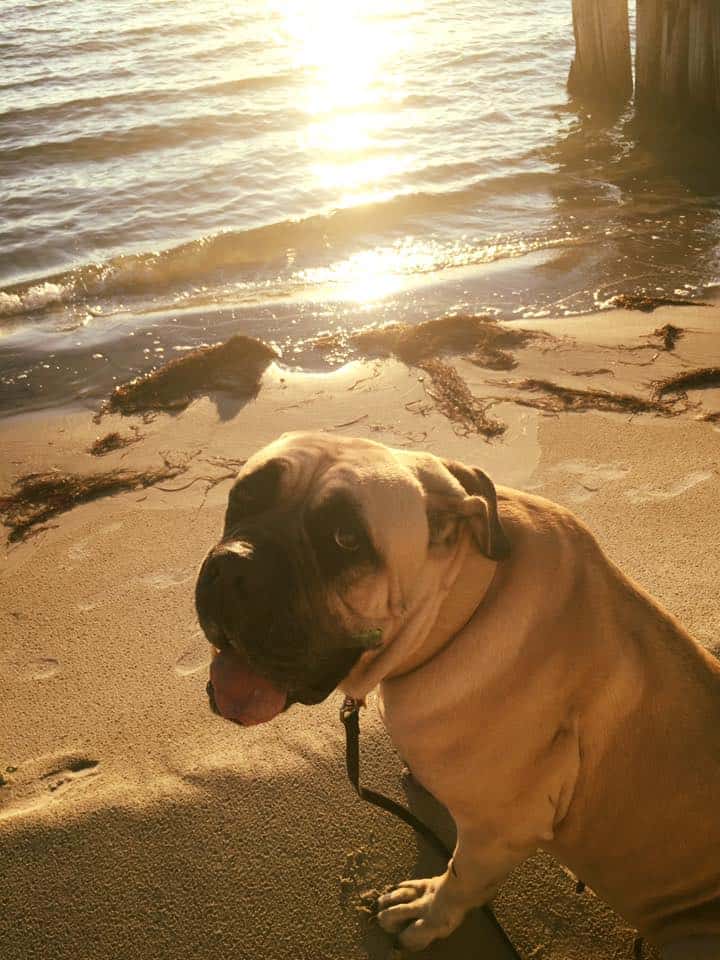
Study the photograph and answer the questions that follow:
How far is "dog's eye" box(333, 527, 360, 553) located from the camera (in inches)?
94.0

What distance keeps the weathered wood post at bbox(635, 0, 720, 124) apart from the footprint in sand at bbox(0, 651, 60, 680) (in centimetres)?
1126

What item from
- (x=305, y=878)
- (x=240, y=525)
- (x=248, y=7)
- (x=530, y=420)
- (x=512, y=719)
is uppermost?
(x=248, y=7)

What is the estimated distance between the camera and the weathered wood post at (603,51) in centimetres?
1280

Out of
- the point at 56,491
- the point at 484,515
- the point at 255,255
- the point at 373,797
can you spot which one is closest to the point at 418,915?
the point at 373,797

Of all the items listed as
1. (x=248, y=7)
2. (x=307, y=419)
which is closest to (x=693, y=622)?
(x=307, y=419)

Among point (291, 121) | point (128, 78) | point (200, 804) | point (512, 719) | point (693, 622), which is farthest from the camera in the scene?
point (128, 78)

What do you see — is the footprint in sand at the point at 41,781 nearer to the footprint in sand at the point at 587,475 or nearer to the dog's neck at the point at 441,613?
the dog's neck at the point at 441,613

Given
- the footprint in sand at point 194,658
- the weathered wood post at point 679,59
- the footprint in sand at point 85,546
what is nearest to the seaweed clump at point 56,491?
the footprint in sand at point 85,546

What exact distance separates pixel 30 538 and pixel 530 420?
322 centimetres

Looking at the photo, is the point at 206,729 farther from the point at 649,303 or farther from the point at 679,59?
the point at 679,59

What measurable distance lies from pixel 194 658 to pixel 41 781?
825 mm

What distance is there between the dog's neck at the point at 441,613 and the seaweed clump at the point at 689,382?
3.56m

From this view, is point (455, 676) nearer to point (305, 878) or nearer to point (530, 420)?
point (305, 878)

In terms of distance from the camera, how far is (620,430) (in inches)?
204
